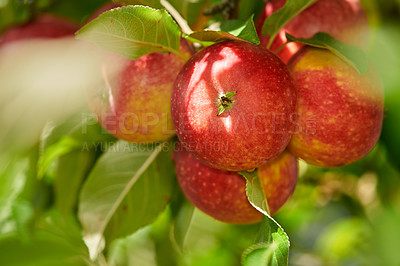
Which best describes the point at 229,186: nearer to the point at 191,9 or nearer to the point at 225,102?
the point at 225,102

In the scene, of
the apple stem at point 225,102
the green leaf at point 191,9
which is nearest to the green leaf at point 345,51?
the apple stem at point 225,102

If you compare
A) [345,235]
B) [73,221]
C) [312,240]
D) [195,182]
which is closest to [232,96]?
[195,182]

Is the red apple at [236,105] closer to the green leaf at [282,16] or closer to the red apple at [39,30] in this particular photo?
the green leaf at [282,16]

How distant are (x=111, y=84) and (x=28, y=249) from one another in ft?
2.40

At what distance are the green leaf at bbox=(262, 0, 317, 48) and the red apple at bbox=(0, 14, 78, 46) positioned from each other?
63cm

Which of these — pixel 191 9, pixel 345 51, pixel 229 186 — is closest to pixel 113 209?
pixel 229 186

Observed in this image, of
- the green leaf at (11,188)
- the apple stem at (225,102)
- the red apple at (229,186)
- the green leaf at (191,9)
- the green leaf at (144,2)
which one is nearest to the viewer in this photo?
the apple stem at (225,102)

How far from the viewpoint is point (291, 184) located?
1033mm

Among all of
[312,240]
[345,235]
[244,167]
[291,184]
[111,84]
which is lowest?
[312,240]

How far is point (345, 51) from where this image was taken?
2.86 feet

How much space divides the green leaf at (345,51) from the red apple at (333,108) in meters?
0.03

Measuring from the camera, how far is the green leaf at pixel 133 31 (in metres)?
0.80

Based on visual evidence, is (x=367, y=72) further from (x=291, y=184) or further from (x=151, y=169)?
(x=151, y=169)

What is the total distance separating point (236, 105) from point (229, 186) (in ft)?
0.86
